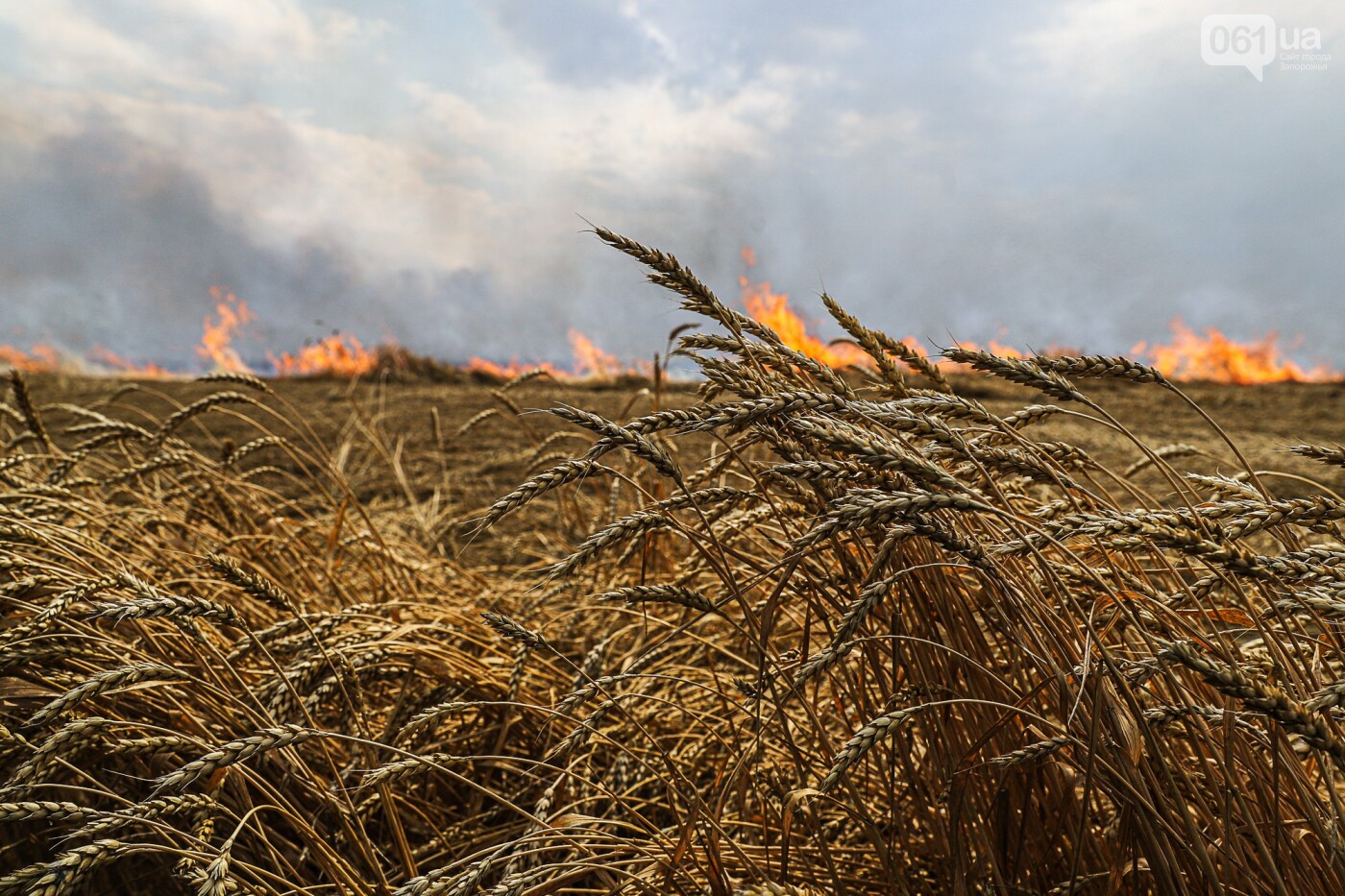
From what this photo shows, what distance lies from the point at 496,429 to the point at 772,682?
5152 mm

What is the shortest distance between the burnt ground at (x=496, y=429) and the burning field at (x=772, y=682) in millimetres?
922

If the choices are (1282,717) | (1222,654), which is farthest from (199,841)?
(1222,654)

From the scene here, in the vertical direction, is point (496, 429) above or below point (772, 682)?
above

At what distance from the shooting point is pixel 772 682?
116 cm

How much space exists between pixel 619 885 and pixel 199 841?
0.58 metres

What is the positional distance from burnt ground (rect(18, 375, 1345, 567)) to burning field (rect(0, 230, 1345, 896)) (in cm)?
92

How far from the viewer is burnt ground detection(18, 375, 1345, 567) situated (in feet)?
12.4

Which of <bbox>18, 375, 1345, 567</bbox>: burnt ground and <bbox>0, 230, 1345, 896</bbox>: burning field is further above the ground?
<bbox>18, 375, 1345, 567</bbox>: burnt ground

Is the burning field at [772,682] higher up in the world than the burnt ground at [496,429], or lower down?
lower down

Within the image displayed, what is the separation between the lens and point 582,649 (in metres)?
2.40

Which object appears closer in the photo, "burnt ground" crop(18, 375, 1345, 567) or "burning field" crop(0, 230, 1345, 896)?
"burning field" crop(0, 230, 1345, 896)

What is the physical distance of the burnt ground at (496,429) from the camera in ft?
12.4

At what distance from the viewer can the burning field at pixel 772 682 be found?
92 cm

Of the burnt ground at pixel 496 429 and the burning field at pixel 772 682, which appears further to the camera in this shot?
the burnt ground at pixel 496 429
